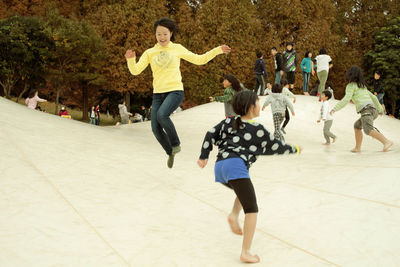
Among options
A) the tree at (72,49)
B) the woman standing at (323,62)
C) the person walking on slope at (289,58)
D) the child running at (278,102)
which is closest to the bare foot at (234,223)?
the child running at (278,102)

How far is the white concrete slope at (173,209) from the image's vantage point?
3668 mm

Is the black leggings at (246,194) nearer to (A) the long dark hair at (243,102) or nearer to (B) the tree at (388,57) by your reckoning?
(A) the long dark hair at (243,102)

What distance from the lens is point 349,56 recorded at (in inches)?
1300

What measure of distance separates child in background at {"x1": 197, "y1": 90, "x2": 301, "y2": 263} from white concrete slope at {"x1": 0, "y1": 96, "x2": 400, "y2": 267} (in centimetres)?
48

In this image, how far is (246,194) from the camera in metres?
3.50

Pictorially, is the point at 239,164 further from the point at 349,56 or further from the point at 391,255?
the point at 349,56

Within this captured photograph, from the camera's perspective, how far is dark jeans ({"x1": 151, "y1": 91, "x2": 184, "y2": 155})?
6070 mm

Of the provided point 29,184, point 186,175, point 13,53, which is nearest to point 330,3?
point 13,53

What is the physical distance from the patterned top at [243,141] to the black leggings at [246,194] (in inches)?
8.0

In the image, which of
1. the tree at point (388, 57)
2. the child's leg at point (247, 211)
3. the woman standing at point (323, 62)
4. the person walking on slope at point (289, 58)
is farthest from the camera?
the tree at point (388, 57)

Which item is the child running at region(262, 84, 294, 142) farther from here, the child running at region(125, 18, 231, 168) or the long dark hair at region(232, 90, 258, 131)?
the long dark hair at region(232, 90, 258, 131)

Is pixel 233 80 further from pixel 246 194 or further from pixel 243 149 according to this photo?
pixel 246 194

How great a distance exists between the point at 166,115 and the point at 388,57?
28631 millimetres

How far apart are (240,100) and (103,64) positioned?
78.4ft
